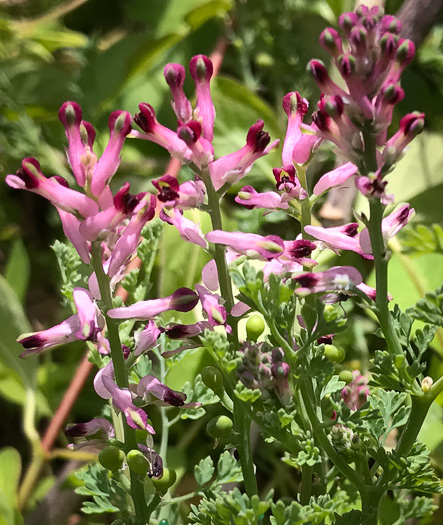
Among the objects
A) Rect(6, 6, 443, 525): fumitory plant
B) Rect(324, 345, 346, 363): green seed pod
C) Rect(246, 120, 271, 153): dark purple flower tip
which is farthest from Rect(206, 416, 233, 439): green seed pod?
Rect(246, 120, 271, 153): dark purple flower tip

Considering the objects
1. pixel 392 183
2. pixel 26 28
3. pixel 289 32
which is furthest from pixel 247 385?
pixel 26 28

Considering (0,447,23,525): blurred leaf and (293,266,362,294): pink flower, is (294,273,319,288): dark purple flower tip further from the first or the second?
(0,447,23,525): blurred leaf

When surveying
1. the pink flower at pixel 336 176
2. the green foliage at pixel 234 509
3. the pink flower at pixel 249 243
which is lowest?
the green foliage at pixel 234 509

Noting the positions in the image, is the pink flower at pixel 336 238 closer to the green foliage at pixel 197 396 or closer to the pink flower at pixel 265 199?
the pink flower at pixel 265 199

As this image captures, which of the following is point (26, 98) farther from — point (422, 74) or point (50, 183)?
point (50, 183)

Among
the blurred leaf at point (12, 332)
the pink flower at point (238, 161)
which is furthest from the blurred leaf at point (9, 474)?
the pink flower at point (238, 161)

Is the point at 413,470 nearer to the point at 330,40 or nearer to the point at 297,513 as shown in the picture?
the point at 297,513

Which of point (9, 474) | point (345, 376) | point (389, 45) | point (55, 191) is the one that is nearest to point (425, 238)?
point (345, 376)

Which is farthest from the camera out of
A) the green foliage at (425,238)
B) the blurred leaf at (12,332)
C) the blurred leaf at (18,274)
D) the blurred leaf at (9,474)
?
the blurred leaf at (18,274)
